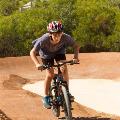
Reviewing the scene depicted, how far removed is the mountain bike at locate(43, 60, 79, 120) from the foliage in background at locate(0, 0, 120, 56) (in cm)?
1886

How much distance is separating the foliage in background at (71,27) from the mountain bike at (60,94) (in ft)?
61.9

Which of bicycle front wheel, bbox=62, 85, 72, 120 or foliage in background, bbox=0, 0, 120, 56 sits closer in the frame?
bicycle front wheel, bbox=62, 85, 72, 120

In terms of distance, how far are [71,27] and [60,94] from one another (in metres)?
21.2

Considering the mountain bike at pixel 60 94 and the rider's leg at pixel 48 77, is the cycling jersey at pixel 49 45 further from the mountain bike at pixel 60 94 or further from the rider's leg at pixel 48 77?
the mountain bike at pixel 60 94

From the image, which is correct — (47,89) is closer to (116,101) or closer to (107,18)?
(116,101)

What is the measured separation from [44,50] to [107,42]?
20234mm

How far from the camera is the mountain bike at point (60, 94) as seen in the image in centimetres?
754

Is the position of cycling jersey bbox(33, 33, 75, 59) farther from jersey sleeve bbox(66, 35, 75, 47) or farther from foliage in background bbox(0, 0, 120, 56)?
foliage in background bbox(0, 0, 120, 56)

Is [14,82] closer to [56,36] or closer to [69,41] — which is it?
[69,41]

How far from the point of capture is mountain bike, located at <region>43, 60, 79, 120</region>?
754 cm

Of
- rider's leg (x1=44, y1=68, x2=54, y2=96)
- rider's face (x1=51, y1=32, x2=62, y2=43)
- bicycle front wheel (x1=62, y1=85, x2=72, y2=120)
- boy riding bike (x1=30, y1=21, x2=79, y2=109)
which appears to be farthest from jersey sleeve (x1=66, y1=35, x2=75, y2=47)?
bicycle front wheel (x1=62, y1=85, x2=72, y2=120)

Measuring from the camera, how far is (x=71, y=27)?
29.0 metres

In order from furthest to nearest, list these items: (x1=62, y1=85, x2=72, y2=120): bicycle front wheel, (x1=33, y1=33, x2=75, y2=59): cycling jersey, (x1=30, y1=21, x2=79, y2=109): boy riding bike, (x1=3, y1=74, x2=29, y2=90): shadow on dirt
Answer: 1. (x1=3, y1=74, x2=29, y2=90): shadow on dirt
2. (x1=33, y1=33, x2=75, y2=59): cycling jersey
3. (x1=30, y1=21, x2=79, y2=109): boy riding bike
4. (x1=62, y1=85, x2=72, y2=120): bicycle front wheel

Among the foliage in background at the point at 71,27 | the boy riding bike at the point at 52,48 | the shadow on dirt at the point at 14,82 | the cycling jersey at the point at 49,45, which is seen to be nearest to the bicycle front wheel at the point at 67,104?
the boy riding bike at the point at 52,48
